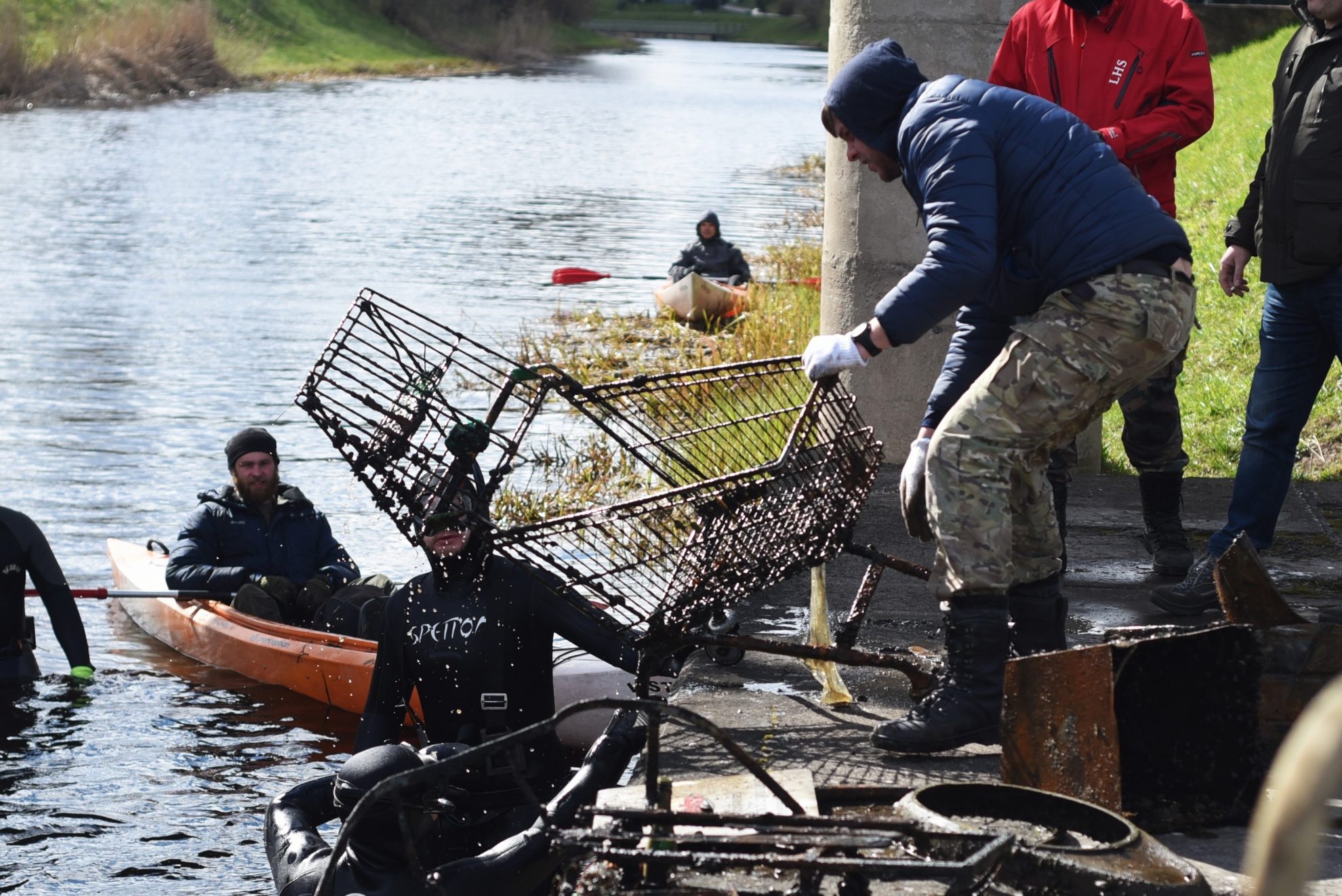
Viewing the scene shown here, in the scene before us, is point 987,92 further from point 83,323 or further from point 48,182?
point 48,182

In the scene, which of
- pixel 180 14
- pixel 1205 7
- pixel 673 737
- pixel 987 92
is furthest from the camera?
pixel 180 14

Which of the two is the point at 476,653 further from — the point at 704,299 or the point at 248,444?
the point at 704,299

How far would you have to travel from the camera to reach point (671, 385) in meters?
5.31

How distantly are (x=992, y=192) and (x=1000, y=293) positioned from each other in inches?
14.3

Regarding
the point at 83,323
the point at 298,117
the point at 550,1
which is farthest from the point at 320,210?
the point at 550,1

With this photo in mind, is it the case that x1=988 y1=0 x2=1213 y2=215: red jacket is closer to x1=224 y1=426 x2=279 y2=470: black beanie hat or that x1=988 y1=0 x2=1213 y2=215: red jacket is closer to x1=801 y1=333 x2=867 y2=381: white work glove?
x1=801 y1=333 x2=867 y2=381: white work glove

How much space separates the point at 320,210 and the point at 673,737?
25.9m

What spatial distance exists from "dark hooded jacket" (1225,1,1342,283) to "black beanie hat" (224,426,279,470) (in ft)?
18.1

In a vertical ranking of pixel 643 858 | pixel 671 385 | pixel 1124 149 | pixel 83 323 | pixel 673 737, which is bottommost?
pixel 83 323

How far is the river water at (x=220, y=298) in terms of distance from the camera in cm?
754

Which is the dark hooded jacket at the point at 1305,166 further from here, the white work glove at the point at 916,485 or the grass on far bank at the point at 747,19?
the grass on far bank at the point at 747,19

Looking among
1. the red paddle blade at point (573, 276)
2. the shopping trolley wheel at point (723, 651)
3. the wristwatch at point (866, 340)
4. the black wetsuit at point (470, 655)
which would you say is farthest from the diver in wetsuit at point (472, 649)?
the red paddle blade at point (573, 276)

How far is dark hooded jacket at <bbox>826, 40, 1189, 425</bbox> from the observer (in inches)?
165

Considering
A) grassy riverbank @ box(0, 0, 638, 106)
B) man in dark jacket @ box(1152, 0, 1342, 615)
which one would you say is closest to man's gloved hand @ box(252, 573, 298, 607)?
man in dark jacket @ box(1152, 0, 1342, 615)
